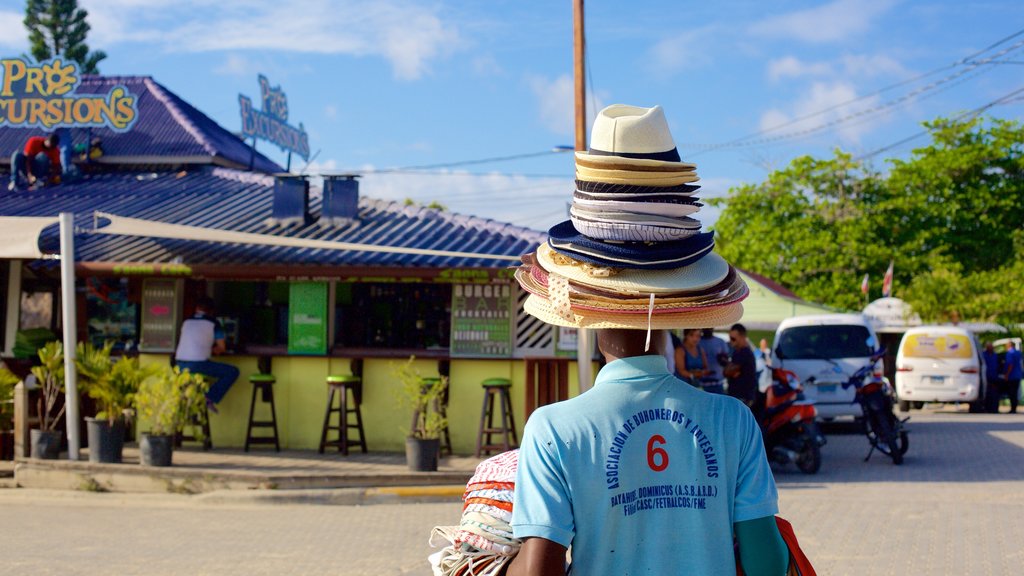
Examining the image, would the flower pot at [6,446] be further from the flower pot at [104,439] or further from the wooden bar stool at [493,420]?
the wooden bar stool at [493,420]

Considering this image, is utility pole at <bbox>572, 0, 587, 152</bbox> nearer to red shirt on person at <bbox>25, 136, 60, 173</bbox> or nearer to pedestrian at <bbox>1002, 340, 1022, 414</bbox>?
red shirt on person at <bbox>25, 136, 60, 173</bbox>

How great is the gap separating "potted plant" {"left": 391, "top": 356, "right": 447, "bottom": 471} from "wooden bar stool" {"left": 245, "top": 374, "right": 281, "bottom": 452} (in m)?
1.69

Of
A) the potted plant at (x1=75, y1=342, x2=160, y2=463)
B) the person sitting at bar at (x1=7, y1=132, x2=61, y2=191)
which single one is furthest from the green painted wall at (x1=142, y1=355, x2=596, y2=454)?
the person sitting at bar at (x1=7, y1=132, x2=61, y2=191)

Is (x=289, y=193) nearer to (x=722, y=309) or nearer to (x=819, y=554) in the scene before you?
(x=819, y=554)

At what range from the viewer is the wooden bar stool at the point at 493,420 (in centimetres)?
1335

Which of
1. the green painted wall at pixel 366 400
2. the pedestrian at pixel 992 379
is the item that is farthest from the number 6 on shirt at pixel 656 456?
the pedestrian at pixel 992 379

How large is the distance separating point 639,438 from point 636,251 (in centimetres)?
50

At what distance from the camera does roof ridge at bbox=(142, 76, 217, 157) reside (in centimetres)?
2006

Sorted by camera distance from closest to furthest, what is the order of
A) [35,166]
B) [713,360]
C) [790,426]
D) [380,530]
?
1. [380,530]
2. [790,426]
3. [713,360]
4. [35,166]

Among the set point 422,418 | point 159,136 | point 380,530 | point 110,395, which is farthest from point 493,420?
point 159,136

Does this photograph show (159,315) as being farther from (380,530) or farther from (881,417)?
(881,417)

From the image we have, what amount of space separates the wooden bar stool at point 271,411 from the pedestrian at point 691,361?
201 inches

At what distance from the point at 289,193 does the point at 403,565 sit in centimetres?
792

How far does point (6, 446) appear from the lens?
45.2 feet
